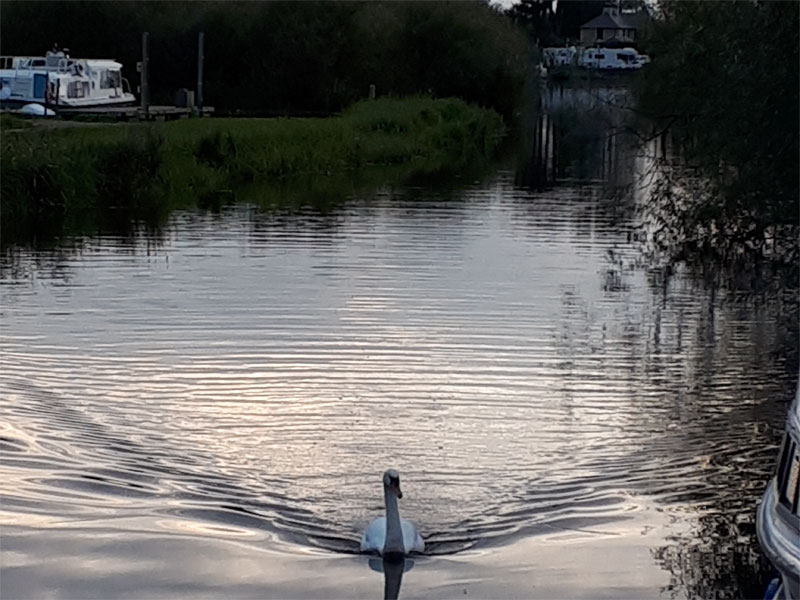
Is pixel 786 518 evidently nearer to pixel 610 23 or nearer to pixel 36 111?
pixel 610 23

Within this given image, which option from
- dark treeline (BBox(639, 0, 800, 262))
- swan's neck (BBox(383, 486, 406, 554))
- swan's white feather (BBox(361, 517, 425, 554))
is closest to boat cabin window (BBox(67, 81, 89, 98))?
dark treeline (BBox(639, 0, 800, 262))

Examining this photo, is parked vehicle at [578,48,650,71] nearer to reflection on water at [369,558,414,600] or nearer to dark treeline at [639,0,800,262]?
dark treeline at [639,0,800,262]

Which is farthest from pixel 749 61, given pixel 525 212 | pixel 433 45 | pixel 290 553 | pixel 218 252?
pixel 433 45

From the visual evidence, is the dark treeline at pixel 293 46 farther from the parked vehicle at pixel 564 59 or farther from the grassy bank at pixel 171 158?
the parked vehicle at pixel 564 59

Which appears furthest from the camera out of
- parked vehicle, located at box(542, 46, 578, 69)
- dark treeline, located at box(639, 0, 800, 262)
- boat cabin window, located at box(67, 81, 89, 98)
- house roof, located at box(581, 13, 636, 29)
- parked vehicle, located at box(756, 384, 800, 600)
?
boat cabin window, located at box(67, 81, 89, 98)

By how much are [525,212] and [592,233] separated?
413cm

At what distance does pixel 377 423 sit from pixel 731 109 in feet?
18.0

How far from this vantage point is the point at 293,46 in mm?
62344

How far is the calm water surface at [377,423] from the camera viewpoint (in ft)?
32.2

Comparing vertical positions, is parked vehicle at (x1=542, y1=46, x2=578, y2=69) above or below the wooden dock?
above

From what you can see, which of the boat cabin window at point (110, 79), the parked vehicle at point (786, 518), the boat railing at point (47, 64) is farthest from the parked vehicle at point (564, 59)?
the boat cabin window at point (110, 79)

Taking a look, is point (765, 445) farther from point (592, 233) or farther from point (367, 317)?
point (592, 233)

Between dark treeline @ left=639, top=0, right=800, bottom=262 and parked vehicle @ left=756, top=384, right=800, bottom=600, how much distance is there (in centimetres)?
986

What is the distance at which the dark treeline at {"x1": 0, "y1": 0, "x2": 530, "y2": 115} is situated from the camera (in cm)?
6275
